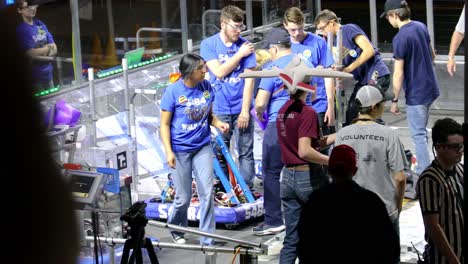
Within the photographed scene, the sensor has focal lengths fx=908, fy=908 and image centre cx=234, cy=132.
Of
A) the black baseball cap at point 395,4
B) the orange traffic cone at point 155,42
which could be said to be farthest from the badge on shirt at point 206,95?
the orange traffic cone at point 155,42

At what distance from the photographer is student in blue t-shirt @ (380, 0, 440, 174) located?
28.6 ft

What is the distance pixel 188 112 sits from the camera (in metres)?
7.25

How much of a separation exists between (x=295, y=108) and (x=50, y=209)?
587cm

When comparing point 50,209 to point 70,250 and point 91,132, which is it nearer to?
point 70,250

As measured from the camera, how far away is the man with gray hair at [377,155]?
573cm

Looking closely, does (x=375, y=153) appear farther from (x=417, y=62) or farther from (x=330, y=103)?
(x=417, y=62)

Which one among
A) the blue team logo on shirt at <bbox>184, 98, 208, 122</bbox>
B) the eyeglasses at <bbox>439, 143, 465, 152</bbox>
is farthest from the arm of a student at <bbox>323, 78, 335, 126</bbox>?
the eyeglasses at <bbox>439, 143, 465, 152</bbox>

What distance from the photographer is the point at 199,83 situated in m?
7.27

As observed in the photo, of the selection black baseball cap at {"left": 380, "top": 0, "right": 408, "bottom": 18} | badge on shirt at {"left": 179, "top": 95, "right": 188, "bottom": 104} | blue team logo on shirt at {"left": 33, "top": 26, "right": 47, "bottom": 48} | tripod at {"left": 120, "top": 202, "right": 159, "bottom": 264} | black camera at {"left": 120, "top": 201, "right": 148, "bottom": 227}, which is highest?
black baseball cap at {"left": 380, "top": 0, "right": 408, "bottom": 18}

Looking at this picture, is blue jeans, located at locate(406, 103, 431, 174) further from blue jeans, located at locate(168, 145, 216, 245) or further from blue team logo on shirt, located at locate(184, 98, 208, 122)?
blue team logo on shirt, located at locate(184, 98, 208, 122)

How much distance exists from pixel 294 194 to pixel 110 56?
564 centimetres

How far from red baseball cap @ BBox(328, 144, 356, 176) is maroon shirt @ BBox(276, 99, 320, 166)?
1.31 meters

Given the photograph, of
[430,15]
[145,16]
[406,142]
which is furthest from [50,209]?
[430,15]

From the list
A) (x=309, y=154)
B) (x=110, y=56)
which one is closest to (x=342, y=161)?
(x=309, y=154)
